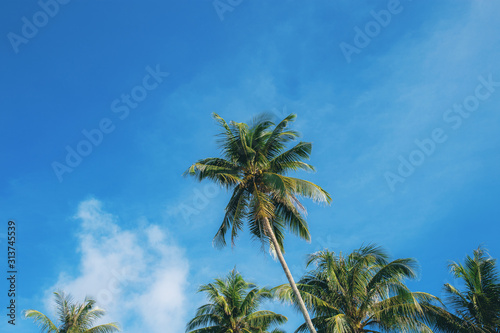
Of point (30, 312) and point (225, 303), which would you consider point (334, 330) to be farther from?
point (30, 312)

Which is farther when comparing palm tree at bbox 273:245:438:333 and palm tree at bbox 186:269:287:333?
palm tree at bbox 186:269:287:333

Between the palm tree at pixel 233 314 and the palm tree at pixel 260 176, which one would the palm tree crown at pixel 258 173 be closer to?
the palm tree at pixel 260 176

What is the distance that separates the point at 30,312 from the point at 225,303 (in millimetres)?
11921

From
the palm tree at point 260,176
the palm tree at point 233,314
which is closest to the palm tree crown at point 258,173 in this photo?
the palm tree at point 260,176

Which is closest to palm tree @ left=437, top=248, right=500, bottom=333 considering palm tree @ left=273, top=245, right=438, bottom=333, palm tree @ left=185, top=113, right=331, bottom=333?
palm tree @ left=273, top=245, right=438, bottom=333

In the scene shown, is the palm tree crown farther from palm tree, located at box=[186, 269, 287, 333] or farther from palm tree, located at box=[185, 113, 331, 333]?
palm tree, located at box=[186, 269, 287, 333]

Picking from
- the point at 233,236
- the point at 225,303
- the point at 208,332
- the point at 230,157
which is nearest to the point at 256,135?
the point at 230,157

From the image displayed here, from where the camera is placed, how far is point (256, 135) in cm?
1880

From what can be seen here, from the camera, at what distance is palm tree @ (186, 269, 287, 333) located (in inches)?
882

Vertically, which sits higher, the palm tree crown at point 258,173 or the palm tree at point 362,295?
the palm tree crown at point 258,173

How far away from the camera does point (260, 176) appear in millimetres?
18062

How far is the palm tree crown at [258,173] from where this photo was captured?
57.2 feet

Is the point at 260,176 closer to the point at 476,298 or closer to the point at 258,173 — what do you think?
the point at 258,173

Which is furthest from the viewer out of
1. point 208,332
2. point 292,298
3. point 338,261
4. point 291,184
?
point 208,332
